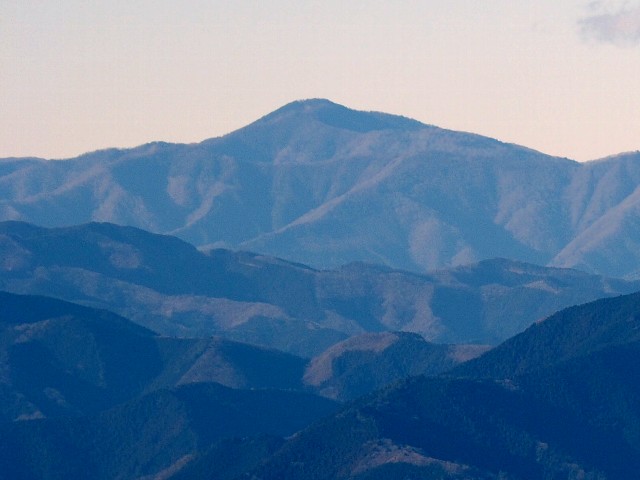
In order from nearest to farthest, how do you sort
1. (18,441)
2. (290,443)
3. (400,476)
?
(400,476) → (290,443) → (18,441)

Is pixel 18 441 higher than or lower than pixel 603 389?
lower

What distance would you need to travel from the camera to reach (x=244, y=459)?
16975 centimetres

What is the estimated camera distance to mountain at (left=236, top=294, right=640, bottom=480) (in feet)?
526

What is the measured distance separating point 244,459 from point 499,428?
21.5 meters

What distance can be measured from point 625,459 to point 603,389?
13.2m

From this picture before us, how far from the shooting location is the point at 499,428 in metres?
170

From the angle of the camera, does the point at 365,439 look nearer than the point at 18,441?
Yes

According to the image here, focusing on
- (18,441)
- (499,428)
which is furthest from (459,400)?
(18,441)

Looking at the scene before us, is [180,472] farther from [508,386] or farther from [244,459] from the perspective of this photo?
[508,386]

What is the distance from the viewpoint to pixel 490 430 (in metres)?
170

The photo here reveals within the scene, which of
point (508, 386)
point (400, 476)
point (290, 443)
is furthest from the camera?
point (508, 386)

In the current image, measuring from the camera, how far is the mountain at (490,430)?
160 meters

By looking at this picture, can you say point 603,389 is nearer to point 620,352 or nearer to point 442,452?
point 620,352

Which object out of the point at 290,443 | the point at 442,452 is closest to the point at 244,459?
the point at 290,443
